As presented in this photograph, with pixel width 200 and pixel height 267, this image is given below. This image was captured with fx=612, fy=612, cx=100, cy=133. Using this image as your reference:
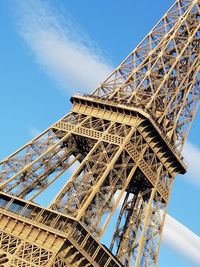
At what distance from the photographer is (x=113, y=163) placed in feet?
138

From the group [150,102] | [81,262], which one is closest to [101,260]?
[81,262]

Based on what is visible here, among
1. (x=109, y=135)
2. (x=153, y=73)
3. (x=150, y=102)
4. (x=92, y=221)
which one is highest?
(x=153, y=73)

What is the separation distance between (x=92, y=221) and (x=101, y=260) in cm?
260

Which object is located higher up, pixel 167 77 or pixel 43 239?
pixel 167 77

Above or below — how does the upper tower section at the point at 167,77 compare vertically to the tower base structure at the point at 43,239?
above

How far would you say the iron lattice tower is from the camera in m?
37.9

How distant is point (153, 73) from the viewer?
50188 millimetres

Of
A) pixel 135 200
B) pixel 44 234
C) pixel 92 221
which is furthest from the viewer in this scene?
pixel 135 200

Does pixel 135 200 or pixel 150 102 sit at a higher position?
pixel 150 102

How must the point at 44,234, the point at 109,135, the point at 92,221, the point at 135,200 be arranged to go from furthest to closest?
the point at 135,200 → the point at 109,135 → the point at 92,221 → the point at 44,234

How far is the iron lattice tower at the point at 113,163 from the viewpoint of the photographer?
37.9 meters

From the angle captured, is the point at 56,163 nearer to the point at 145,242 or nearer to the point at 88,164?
the point at 88,164

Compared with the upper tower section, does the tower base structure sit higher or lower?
lower

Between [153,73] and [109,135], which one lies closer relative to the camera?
[109,135]
